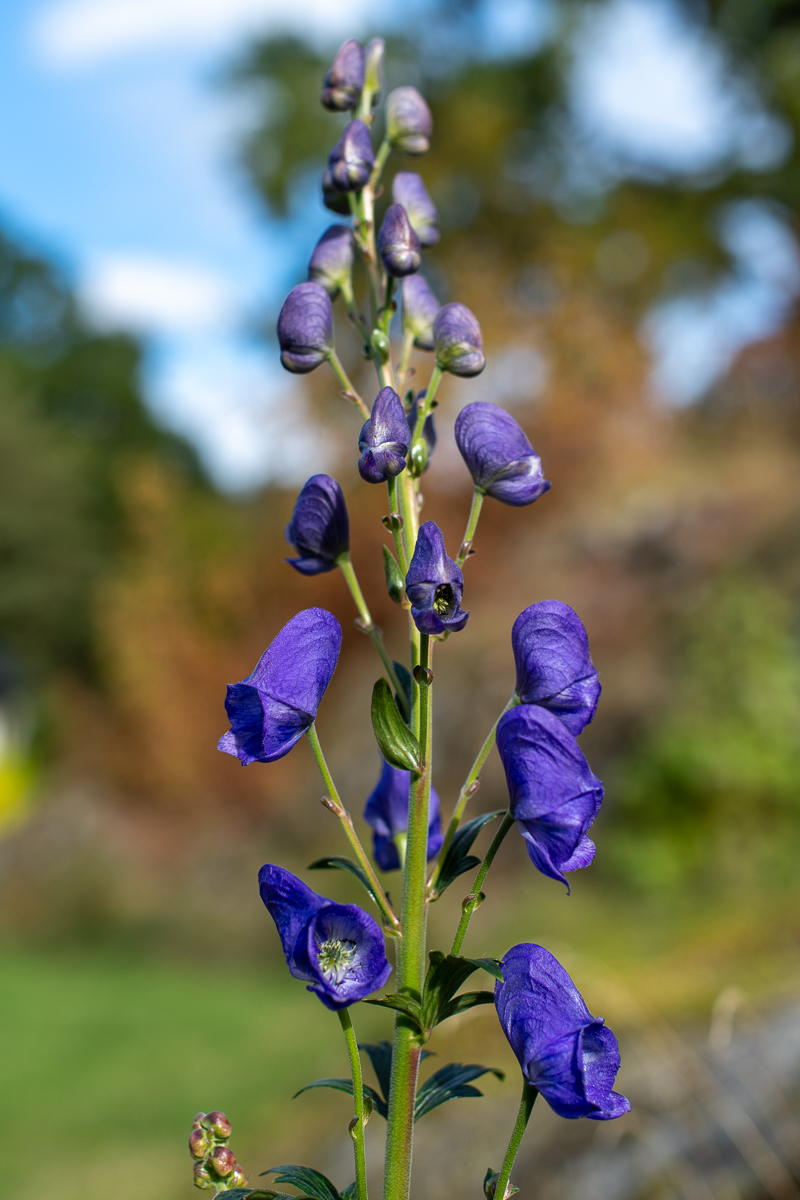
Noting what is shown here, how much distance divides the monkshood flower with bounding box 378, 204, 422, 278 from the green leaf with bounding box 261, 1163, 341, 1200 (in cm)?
96

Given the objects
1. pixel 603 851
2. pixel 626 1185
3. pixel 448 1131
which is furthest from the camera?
pixel 603 851

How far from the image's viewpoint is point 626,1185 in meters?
2.84

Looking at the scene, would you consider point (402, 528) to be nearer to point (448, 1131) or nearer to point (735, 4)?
point (448, 1131)

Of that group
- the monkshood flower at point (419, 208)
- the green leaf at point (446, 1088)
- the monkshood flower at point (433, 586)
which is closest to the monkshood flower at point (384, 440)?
the monkshood flower at point (433, 586)

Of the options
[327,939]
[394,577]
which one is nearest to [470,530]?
[394,577]

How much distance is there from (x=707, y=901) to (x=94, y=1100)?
13.4ft

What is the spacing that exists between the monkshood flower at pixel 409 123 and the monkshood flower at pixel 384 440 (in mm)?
648

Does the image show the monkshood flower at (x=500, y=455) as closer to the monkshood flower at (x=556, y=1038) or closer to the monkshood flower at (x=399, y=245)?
the monkshood flower at (x=399, y=245)

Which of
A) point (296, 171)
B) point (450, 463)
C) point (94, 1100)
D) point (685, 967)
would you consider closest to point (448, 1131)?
point (685, 967)

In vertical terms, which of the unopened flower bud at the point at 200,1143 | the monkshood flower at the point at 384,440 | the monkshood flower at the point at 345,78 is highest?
the monkshood flower at the point at 345,78

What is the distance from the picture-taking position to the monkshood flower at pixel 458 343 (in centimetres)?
118

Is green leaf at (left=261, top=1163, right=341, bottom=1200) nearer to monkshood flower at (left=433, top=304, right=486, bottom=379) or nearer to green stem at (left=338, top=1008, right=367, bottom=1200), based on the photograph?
green stem at (left=338, top=1008, right=367, bottom=1200)

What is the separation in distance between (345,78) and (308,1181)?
52.9 inches

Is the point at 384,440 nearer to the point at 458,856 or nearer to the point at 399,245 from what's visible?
the point at 399,245
